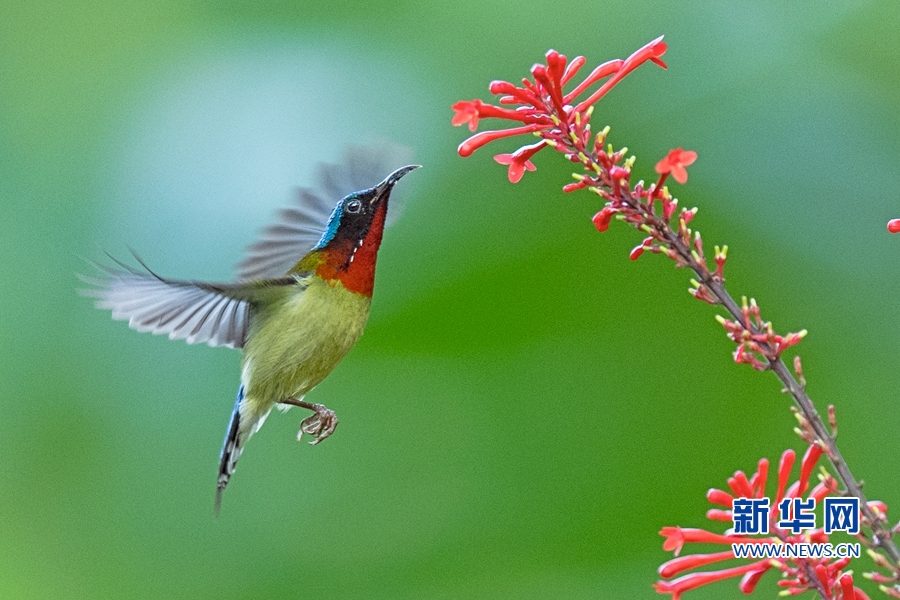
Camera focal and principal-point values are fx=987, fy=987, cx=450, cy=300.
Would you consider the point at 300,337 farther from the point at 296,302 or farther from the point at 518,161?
the point at 518,161

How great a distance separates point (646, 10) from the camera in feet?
12.4

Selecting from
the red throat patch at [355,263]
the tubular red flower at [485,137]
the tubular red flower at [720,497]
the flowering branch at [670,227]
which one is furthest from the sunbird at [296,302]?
the tubular red flower at [720,497]

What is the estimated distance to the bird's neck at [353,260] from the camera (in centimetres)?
262

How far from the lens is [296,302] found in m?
2.76

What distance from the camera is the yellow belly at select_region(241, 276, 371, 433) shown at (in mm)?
2719

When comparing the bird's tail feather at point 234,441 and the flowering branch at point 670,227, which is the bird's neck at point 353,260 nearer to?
the bird's tail feather at point 234,441

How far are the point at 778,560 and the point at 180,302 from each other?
5.37 feet

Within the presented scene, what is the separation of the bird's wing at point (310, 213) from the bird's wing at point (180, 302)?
210mm

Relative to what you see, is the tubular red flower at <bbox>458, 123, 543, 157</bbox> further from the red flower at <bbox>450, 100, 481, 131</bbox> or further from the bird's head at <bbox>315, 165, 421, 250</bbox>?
the bird's head at <bbox>315, 165, 421, 250</bbox>

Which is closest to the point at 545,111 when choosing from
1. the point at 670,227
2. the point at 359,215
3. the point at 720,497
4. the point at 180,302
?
the point at 670,227

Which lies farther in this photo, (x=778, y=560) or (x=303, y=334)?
(x=303, y=334)

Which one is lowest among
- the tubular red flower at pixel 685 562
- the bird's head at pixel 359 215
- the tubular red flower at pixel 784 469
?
the tubular red flower at pixel 685 562

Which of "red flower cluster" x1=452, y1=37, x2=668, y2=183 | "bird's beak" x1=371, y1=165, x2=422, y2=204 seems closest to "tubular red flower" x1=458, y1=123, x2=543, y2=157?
"red flower cluster" x1=452, y1=37, x2=668, y2=183

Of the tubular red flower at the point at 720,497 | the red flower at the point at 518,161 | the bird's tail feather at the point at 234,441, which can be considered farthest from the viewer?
the bird's tail feather at the point at 234,441
